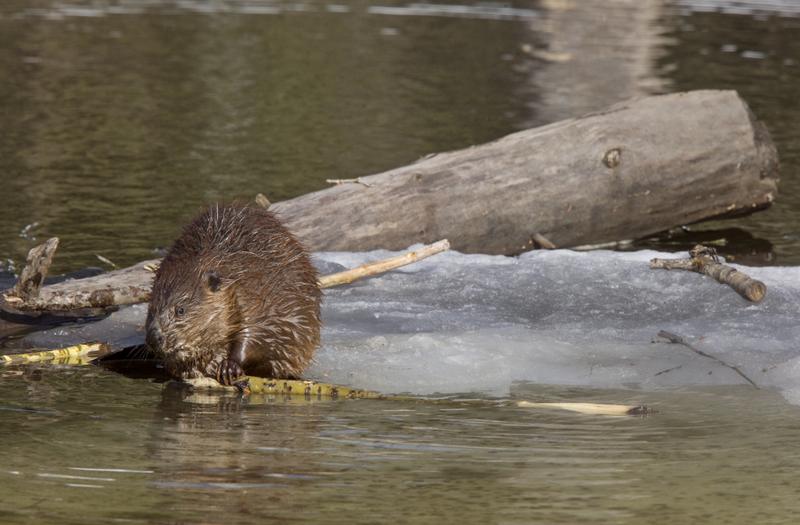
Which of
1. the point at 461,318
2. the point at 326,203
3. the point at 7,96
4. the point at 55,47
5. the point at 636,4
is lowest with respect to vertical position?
the point at 461,318

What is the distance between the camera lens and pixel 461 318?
7.28 meters

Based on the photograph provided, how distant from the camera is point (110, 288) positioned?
24.4ft

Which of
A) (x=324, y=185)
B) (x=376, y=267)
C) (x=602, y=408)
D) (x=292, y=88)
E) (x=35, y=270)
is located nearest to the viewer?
(x=602, y=408)

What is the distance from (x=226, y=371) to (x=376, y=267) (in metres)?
1.62

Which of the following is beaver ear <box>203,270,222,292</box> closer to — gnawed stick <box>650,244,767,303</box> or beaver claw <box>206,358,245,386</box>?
beaver claw <box>206,358,245,386</box>

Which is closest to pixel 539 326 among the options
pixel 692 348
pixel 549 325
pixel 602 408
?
pixel 549 325

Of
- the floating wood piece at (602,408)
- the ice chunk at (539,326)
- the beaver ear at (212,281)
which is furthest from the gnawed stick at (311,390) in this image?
the beaver ear at (212,281)

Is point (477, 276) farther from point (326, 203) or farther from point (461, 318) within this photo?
point (326, 203)

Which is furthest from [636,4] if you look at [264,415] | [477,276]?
[264,415]

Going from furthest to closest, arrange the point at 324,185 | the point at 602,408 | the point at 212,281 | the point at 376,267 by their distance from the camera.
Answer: the point at 324,185, the point at 376,267, the point at 212,281, the point at 602,408

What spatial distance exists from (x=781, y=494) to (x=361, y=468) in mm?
1468

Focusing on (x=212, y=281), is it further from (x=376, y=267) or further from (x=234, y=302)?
(x=376, y=267)

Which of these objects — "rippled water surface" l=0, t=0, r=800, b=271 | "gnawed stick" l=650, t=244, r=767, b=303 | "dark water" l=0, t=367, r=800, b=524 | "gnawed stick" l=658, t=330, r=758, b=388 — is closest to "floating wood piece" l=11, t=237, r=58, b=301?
"dark water" l=0, t=367, r=800, b=524

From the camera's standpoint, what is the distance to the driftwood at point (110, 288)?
7.26 meters
